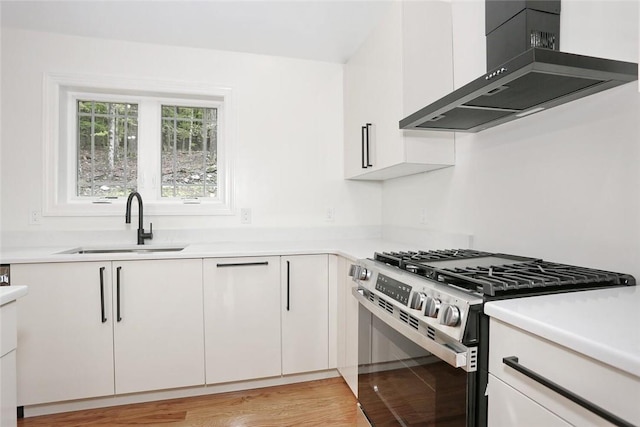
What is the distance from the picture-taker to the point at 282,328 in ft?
7.00

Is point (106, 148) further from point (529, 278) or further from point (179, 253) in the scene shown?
point (529, 278)

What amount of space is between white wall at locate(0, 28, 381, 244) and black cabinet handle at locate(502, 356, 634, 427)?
2.04 meters

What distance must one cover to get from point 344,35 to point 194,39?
1.08 metres

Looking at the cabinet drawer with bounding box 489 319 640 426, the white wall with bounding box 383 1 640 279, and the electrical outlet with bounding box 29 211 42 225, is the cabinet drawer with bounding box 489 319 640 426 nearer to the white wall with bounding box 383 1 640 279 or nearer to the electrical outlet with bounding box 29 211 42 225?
the white wall with bounding box 383 1 640 279

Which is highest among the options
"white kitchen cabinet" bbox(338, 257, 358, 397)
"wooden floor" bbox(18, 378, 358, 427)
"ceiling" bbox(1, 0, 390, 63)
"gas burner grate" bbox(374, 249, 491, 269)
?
"ceiling" bbox(1, 0, 390, 63)

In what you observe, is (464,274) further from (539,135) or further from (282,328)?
(282,328)

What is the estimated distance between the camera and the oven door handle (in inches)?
35.0

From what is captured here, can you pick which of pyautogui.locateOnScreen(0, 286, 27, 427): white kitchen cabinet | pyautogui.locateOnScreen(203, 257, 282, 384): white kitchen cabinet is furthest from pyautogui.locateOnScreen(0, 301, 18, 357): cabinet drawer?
pyautogui.locateOnScreen(203, 257, 282, 384): white kitchen cabinet

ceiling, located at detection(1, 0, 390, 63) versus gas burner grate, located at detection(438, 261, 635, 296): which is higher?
ceiling, located at detection(1, 0, 390, 63)

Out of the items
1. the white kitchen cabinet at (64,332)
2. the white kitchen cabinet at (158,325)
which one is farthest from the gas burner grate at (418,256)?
the white kitchen cabinet at (64,332)

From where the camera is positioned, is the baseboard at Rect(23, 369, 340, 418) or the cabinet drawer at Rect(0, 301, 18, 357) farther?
the baseboard at Rect(23, 369, 340, 418)

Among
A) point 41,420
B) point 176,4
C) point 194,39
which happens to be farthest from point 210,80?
point 41,420

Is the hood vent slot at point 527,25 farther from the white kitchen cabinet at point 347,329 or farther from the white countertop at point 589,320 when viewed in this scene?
the white kitchen cabinet at point 347,329

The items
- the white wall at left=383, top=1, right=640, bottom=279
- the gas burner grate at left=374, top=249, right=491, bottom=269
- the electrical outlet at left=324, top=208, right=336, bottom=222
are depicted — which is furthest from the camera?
the electrical outlet at left=324, top=208, right=336, bottom=222
